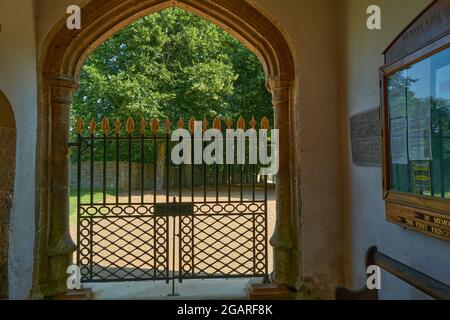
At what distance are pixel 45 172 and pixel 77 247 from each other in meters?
0.84

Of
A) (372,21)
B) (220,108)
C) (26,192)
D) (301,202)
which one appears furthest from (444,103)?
(220,108)

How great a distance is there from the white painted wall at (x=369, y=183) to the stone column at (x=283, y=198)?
0.53m

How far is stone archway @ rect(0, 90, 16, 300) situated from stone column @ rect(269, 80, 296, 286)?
2.34 metres

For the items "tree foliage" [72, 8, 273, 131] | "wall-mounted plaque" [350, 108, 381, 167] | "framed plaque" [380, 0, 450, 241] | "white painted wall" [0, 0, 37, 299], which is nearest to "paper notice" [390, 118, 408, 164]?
"framed plaque" [380, 0, 450, 241]

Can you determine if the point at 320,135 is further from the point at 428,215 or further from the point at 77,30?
the point at 77,30

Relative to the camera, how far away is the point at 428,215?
1.90m

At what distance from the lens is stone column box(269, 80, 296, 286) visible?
333 centimetres

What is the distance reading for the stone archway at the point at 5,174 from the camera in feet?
8.48

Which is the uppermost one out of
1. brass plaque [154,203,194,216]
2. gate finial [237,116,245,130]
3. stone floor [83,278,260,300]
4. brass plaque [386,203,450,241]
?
gate finial [237,116,245,130]

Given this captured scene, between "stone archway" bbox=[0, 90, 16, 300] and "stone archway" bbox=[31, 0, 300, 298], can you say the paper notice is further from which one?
"stone archway" bbox=[0, 90, 16, 300]

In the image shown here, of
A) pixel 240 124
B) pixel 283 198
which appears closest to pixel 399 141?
pixel 283 198

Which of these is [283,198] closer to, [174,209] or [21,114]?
[174,209]

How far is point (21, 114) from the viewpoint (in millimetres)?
2807

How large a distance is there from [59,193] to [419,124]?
3135 millimetres
